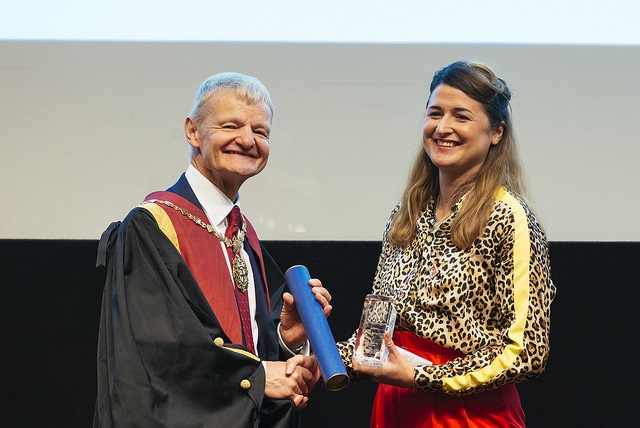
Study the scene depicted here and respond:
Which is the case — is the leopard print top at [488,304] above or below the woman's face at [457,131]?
below

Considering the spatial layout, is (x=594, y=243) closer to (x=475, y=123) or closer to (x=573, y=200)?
(x=573, y=200)

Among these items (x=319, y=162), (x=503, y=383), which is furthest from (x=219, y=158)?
(x=319, y=162)

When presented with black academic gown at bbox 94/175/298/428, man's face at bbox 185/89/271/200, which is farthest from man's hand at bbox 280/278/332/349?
man's face at bbox 185/89/271/200

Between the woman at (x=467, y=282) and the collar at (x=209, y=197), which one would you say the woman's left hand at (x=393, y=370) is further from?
the collar at (x=209, y=197)

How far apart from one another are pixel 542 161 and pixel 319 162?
0.98 meters

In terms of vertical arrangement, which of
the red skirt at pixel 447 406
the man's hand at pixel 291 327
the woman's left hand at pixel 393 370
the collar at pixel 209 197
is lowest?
the red skirt at pixel 447 406

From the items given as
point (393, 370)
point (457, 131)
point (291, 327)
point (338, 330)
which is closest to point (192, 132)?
point (291, 327)

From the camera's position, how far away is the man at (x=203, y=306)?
197cm

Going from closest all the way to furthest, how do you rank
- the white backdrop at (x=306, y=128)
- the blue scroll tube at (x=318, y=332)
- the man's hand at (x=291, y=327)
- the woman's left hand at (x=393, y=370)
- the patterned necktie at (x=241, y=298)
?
the blue scroll tube at (x=318, y=332), the woman's left hand at (x=393, y=370), the patterned necktie at (x=241, y=298), the man's hand at (x=291, y=327), the white backdrop at (x=306, y=128)

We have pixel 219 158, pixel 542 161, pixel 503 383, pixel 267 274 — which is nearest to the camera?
pixel 503 383

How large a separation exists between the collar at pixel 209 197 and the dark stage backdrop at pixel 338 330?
1249mm

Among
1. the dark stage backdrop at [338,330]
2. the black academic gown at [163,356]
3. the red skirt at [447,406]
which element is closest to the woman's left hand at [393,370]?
the red skirt at [447,406]

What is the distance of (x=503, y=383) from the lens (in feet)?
6.81

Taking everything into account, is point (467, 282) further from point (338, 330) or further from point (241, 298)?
point (338, 330)
